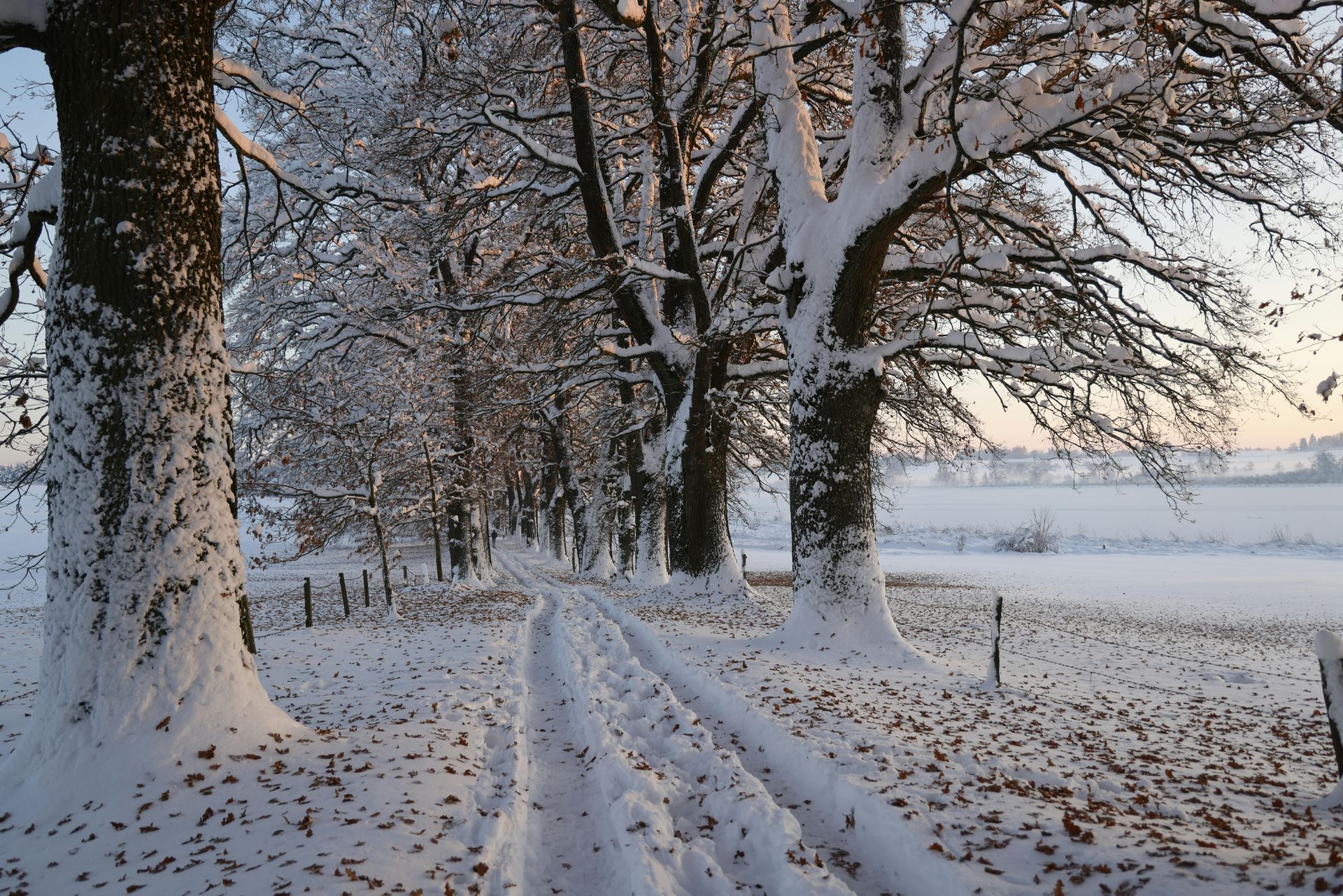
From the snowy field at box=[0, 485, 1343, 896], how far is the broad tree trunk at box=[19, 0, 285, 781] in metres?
0.47

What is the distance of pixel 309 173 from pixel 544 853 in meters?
15.3

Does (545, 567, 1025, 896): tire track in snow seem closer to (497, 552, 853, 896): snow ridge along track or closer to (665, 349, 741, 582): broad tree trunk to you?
(497, 552, 853, 896): snow ridge along track

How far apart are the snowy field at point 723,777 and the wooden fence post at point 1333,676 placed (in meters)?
0.43

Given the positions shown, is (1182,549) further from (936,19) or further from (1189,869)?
(1189,869)

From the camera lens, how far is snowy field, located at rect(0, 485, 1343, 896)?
3.08 meters

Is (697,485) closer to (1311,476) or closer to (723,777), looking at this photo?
(723,777)

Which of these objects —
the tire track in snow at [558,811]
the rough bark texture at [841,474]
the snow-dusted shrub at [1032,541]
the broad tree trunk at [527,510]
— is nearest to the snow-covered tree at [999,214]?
the rough bark texture at [841,474]

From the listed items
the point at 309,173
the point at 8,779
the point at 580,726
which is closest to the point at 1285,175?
the point at 580,726

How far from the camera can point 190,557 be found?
4027mm

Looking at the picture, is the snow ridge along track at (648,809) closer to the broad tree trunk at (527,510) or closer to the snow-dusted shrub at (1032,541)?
the snow-dusted shrub at (1032,541)

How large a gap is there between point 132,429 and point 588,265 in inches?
318

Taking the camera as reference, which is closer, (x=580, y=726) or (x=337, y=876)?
(x=337, y=876)

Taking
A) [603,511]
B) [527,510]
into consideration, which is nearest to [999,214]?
[603,511]

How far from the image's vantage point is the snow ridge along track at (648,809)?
3.26m
